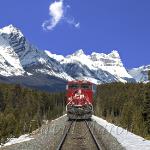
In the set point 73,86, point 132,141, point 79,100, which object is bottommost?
point 132,141

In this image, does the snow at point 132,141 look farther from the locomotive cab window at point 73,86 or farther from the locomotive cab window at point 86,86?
the locomotive cab window at point 73,86

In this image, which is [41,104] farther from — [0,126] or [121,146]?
[121,146]

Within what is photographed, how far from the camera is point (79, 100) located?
5109 cm

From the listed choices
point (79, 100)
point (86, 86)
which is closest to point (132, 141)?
point (79, 100)

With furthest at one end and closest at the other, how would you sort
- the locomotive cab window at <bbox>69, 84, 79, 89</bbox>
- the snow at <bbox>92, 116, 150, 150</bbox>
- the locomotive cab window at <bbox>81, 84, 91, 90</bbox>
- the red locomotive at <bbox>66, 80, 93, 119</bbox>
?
the locomotive cab window at <bbox>69, 84, 79, 89</bbox>, the locomotive cab window at <bbox>81, 84, 91, 90</bbox>, the red locomotive at <bbox>66, 80, 93, 119</bbox>, the snow at <bbox>92, 116, 150, 150</bbox>

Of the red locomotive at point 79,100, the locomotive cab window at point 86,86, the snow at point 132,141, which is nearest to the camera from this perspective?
the snow at point 132,141

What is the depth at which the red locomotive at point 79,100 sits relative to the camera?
165ft

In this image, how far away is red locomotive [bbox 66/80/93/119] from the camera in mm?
50219

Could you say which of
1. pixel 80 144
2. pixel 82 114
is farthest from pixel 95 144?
pixel 82 114

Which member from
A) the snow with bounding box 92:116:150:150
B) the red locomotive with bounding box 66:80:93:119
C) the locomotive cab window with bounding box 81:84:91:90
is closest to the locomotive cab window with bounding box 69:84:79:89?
the red locomotive with bounding box 66:80:93:119

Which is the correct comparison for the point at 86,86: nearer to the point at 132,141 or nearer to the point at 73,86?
the point at 73,86

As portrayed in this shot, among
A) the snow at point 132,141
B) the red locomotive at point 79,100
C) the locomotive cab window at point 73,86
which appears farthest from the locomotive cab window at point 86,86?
the snow at point 132,141

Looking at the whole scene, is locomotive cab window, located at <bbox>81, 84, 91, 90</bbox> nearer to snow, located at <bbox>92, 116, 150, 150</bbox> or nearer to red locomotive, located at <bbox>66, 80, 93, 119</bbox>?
red locomotive, located at <bbox>66, 80, 93, 119</bbox>

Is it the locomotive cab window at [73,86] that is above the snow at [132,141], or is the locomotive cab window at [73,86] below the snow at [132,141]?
above
